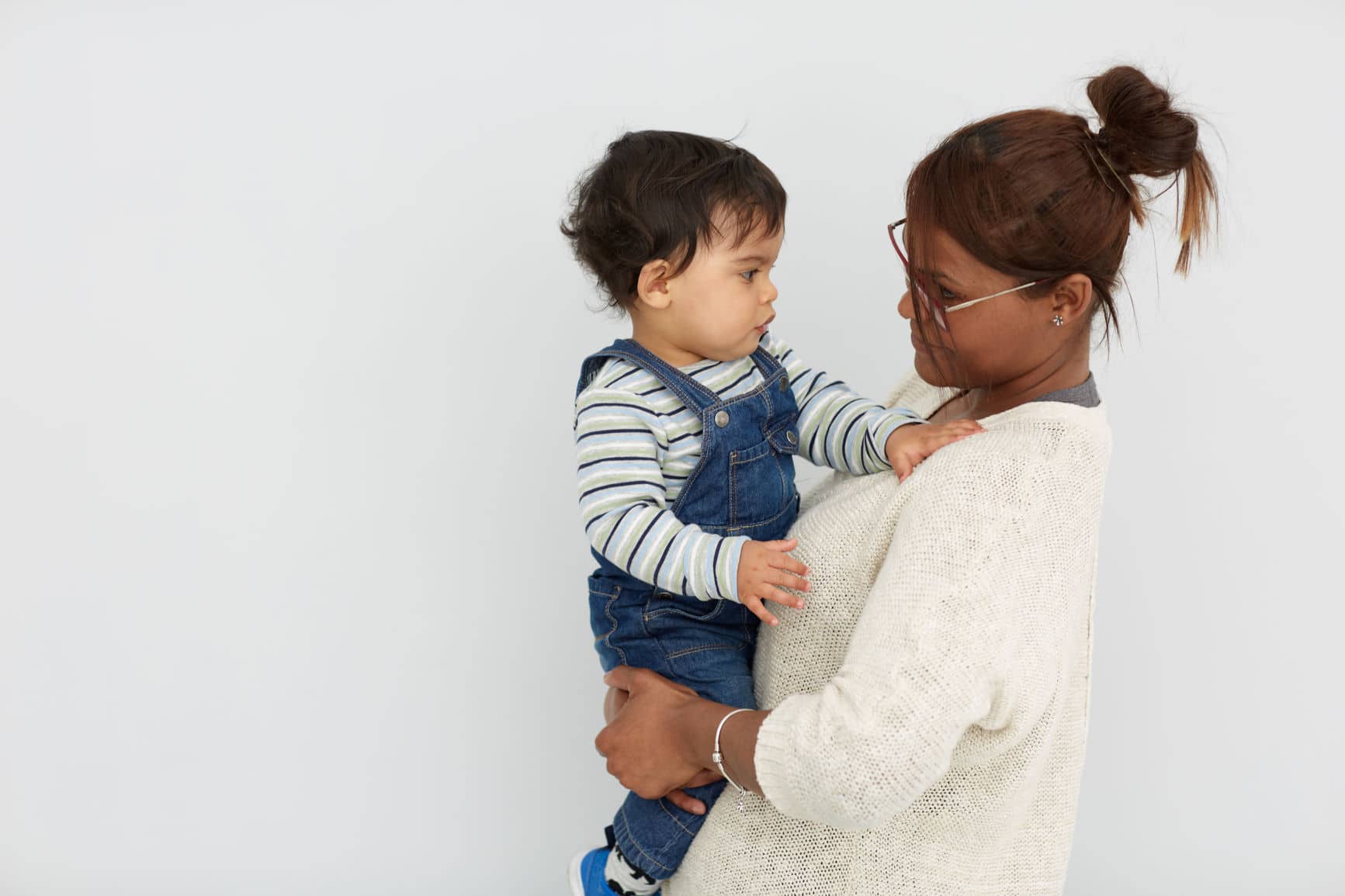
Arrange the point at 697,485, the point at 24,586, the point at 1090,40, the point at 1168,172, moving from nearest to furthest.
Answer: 1. the point at 1168,172
2. the point at 697,485
3. the point at 1090,40
4. the point at 24,586

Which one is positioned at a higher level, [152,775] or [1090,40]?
[1090,40]

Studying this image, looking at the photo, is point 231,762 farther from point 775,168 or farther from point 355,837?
point 775,168

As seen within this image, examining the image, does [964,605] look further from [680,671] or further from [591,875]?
[591,875]

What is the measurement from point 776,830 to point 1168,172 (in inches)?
41.0

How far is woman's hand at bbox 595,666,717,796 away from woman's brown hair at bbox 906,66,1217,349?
0.74 meters

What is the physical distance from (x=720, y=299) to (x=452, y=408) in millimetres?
1360

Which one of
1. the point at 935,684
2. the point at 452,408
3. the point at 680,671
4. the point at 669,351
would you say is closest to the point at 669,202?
the point at 669,351

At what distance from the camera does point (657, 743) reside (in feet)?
5.41

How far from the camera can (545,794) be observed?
10.4 feet

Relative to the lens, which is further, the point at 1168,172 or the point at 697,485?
the point at 697,485

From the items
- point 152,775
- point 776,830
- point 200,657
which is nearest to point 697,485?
point 776,830

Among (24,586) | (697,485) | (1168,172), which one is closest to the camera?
(1168,172)

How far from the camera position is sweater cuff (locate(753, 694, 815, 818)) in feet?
4.66

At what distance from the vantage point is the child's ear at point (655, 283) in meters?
1.76
